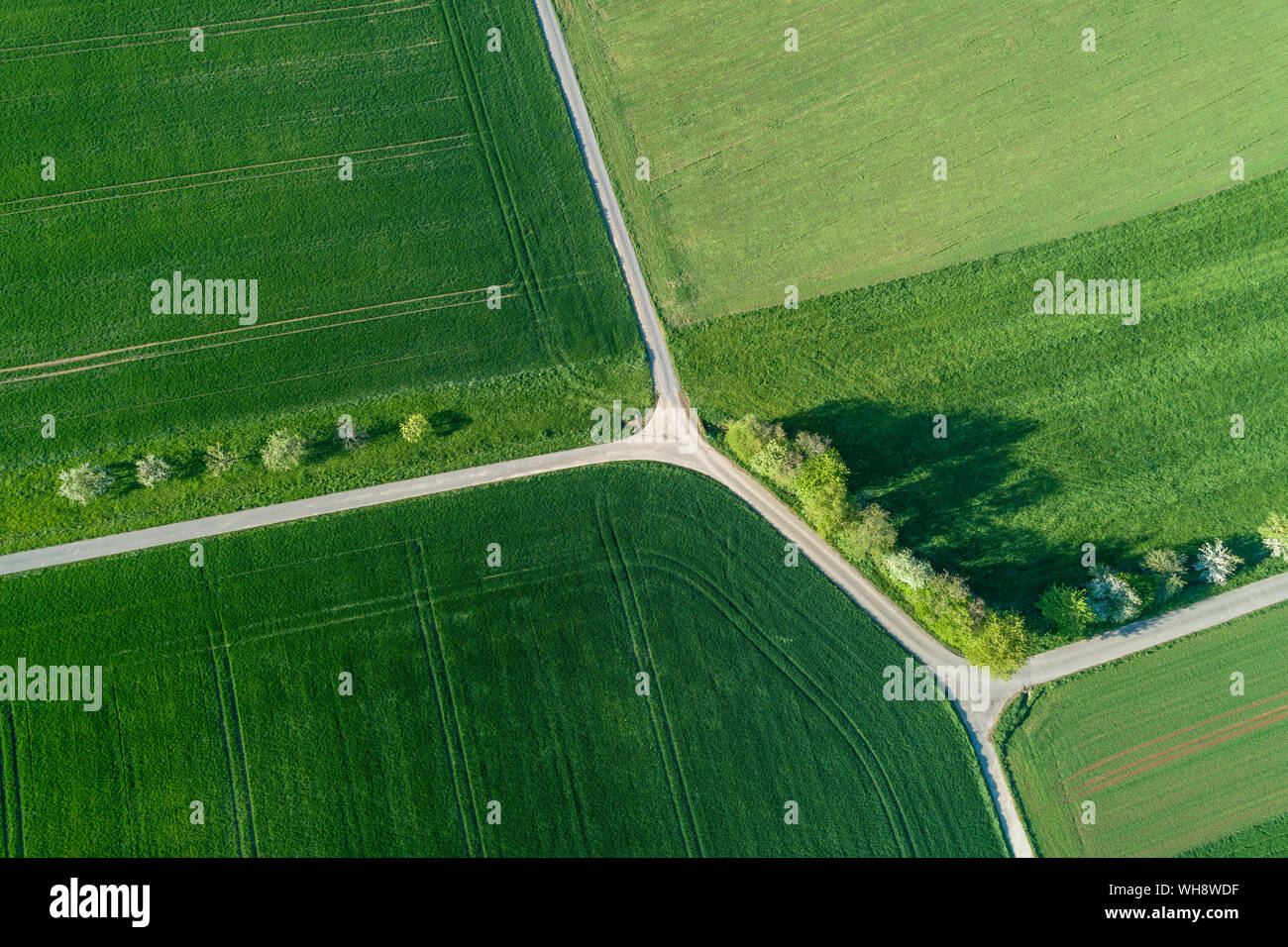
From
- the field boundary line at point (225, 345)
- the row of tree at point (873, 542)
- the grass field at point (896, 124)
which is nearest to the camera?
the row of tree at point (873, 542)

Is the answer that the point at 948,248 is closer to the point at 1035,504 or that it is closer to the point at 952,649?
the point at 1035,504

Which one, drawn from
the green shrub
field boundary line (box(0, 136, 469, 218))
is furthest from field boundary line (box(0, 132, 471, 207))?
the green shrub

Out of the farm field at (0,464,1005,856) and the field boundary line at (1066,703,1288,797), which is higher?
the farm field at (0,464,1005,856)

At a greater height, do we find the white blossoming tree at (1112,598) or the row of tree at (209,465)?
the row of tree at (209,465)

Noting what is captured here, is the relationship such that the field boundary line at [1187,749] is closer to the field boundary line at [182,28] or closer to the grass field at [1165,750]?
the grass field at [1165,750]

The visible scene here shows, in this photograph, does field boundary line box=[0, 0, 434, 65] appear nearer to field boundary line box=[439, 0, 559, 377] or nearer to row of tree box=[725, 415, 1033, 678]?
field boundary line box=[439, 0, 559, 377]

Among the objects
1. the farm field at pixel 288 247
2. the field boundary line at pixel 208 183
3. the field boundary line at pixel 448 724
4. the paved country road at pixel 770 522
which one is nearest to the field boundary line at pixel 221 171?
the farm field at pixel 288 247

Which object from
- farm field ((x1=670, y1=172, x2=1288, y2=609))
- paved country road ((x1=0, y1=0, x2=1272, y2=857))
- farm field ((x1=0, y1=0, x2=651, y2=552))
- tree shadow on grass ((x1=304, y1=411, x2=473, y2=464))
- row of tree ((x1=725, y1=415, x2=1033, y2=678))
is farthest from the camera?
farm field ((x1=670, y1=172, x2=1288, y2=609))

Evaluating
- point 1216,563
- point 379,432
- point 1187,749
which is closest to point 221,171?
point 379,432
